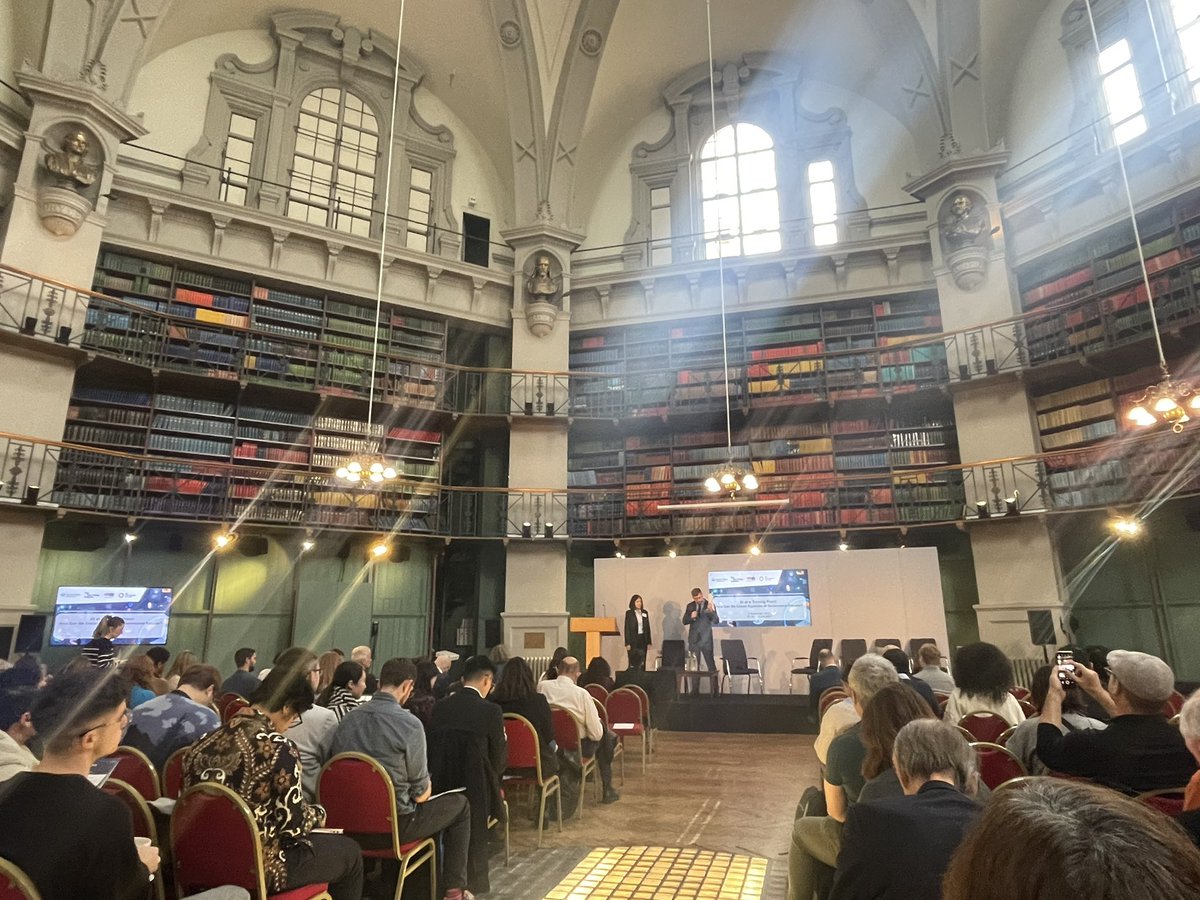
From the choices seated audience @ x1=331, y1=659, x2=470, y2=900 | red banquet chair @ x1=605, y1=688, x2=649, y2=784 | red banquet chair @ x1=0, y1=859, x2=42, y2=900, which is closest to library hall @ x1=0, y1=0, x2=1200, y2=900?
red banquet chair @ x1=605, y1=688, x2=649, y2=784

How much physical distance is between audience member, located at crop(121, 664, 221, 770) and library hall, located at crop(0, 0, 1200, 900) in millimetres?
1448

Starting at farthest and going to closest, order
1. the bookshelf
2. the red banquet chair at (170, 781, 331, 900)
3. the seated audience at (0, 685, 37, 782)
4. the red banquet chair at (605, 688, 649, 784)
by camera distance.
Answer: the bookshelf < the red banquet chair at (605, 688, 649, 784) < the seated audience at (0, 685, 37, 782) < the red banquet chair at (170, 781, 331, 900)

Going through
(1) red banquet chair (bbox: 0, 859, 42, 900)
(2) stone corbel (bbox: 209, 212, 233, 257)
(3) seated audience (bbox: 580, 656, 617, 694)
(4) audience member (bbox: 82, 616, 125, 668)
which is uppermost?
(2) stone corbel (bbox: 209, 212, 233, 257)

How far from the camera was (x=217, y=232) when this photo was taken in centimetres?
971

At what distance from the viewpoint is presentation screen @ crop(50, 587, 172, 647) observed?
7.94 meters

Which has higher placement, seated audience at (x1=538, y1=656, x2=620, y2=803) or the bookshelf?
the bookshelf

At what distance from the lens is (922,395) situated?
32.5 ft

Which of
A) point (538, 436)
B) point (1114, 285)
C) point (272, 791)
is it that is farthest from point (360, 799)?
point (1114, 285)

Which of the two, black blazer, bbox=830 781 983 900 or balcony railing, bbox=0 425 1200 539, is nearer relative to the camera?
black blazer, bbox=830 781 983 900

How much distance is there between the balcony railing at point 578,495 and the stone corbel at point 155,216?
3.21m

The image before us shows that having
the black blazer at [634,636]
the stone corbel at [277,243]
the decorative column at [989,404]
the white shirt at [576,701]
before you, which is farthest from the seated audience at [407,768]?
the stone corbel at [277,243]

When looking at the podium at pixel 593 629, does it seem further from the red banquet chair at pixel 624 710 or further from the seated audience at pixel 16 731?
the seated audience at pixel 16 731

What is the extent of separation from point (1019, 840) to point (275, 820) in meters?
2.31

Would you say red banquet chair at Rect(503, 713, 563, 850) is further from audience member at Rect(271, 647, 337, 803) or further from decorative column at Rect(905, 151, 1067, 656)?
decorative column at Rect(905, 151, 1067, 656)
